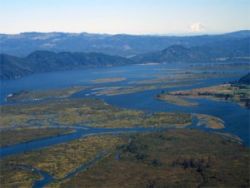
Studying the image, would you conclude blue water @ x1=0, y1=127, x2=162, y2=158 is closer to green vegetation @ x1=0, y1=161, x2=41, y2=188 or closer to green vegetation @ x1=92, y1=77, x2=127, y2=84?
green vegetation @ x1=0, y1=161, x2=41, y2=188

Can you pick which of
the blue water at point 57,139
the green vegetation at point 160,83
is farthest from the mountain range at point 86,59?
the blue water at point 57,139

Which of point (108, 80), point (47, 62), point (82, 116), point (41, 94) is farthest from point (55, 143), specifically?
point (47, 62)

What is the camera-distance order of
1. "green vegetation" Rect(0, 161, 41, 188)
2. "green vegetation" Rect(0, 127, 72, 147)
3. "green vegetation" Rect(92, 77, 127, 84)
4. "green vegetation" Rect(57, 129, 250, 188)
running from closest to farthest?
"green vegetation" Rect(57, 129, 250, 188)
"green vegetation" Rect(0, 161, 41, 188)
"green vegetation" Rect(0, 127, 72, 147)
"green vegetation" Rect(92, 77, 127, 84)

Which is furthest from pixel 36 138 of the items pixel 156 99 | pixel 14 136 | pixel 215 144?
pixel 156 99

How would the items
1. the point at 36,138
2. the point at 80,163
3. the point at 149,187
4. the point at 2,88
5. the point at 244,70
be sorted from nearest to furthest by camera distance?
1. the point at 149,187
2. the point at 80,163
3. the point at 36,138
4. the point at 2,88
5. the point at 244,70

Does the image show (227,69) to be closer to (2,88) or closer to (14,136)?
(2,88)

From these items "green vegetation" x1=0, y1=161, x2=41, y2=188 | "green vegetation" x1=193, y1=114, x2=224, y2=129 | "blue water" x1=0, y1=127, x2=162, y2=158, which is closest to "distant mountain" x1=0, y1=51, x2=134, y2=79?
"blue water" x1=0, y1=127, x2=162, y2=158

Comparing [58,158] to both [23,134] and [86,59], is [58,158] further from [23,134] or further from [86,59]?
[86,59]
